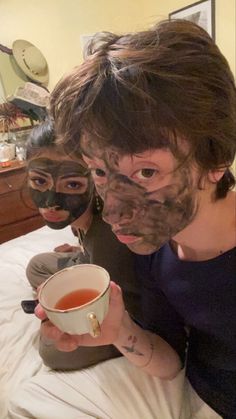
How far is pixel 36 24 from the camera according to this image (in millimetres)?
2324

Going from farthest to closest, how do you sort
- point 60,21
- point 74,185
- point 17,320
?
point 60,21 < point 17,320 < point 74,185

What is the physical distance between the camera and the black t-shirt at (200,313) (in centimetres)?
51

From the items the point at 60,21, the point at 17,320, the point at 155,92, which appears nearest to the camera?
the point at 155,92

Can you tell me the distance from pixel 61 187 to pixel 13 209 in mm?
1515

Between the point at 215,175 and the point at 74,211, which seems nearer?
the point at 215,175

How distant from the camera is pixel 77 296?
485mm

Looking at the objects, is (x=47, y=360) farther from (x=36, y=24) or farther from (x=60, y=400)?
(x=36, y=24)

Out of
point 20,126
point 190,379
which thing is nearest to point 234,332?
point 190,379

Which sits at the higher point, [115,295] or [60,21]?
[60,21]

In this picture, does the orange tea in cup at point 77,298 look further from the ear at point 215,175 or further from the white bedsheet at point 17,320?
the white bedsheet at point 17,320

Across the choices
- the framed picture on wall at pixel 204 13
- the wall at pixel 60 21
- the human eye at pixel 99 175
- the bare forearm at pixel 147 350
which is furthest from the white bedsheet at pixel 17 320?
the framed picture on wall at pixel 204 13

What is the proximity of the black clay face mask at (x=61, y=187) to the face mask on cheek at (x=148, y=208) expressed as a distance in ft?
0.86

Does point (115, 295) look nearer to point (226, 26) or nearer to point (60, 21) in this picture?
point (226, 26)

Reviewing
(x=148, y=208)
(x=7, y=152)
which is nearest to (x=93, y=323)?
(x=148, y=208)
